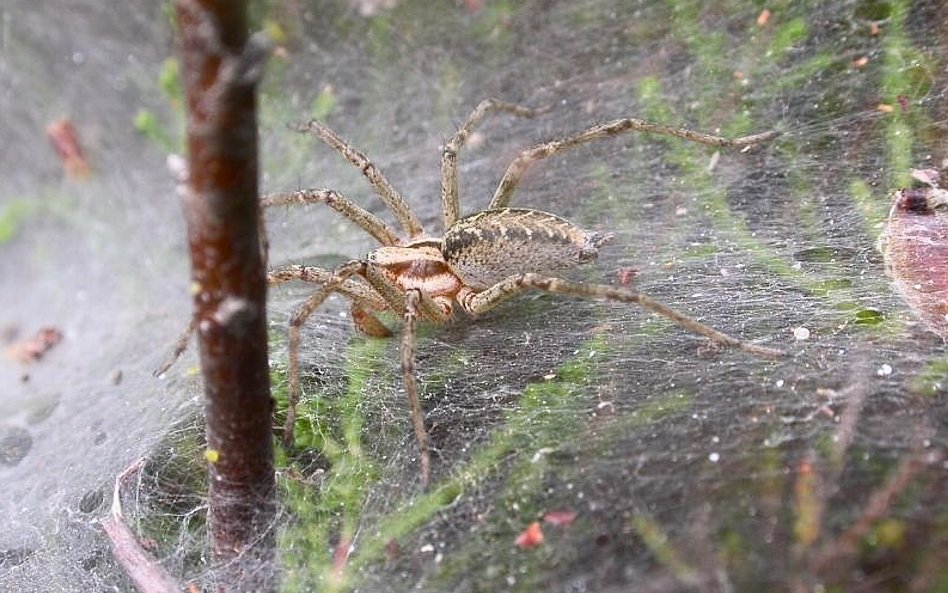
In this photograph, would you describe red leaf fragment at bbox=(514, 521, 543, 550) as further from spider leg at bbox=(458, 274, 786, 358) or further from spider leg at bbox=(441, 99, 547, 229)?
spider leg at bbox=(441, 99, 547, 229)

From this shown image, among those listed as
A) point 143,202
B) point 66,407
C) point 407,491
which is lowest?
point 407,491

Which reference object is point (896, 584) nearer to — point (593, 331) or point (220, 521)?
point (593, 331)

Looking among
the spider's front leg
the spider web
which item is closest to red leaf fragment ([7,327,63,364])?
the spider web

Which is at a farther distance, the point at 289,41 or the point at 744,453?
the point at 289,41

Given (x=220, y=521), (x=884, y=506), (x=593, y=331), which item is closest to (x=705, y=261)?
(x=593, y=331)

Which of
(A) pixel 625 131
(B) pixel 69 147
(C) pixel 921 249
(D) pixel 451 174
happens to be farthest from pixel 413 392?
(B) pixel 69 147

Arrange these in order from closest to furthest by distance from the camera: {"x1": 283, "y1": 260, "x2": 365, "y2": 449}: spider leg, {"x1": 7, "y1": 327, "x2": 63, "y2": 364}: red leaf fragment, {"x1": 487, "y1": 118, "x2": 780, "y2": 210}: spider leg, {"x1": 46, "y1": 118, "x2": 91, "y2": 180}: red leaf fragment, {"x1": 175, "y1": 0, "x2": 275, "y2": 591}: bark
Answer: {"x1": 175, "y1": 0, "x2": 275, "y2": 591}: bark → {"x1": 283, "y1": 260, "x2": 365, "y2": 449}: spider leg → {"x1": 487, "y1": 118, "x2": 780, "y2": 210}: spider leg → {"x1": 7, "y1": 327, "x2": 63, "y2": 364}: red leaf fragment → {"x1": 46, "y1": 118, "x2": 91, "y2": 180}: red leaf fragment
